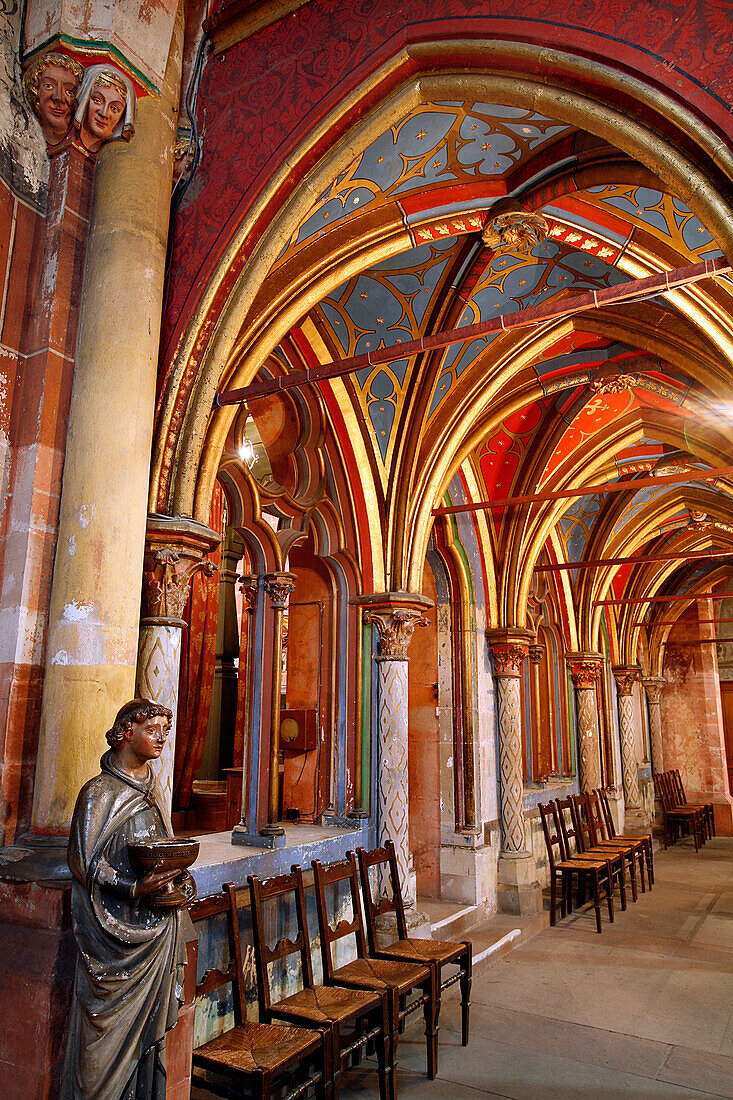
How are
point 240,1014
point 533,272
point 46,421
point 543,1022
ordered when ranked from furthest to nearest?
point 533,272 → point 543,1022 → point 240,1014 → point 46,421

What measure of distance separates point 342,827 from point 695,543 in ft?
35.1

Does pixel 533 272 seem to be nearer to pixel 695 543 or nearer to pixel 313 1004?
pixel 313 1004

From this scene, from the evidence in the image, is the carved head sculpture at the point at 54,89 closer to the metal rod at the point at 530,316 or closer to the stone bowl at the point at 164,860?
the metal rod at the point at 530,316

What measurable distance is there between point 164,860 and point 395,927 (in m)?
4.03

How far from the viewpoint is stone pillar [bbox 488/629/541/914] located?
7.78 m

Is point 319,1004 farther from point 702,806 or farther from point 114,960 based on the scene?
point 702,806

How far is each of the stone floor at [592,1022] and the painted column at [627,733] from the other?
596 centimetres

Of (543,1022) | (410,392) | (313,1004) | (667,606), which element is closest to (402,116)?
(410,392)

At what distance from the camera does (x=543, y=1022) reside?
4.91m

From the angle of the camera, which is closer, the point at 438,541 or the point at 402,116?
the point at 402,116

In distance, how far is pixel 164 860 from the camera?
7.60 ft

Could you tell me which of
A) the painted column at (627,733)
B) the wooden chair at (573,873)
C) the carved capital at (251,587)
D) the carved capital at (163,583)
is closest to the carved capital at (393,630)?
the carved capital at (251,587)

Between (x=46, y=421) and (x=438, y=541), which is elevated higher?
(x=438, y=541)

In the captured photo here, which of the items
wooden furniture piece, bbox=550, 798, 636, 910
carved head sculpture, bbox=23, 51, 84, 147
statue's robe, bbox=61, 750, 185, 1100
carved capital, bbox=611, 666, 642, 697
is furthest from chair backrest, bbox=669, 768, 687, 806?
carved head sculpture, bbox=23, 51, 84, 147
